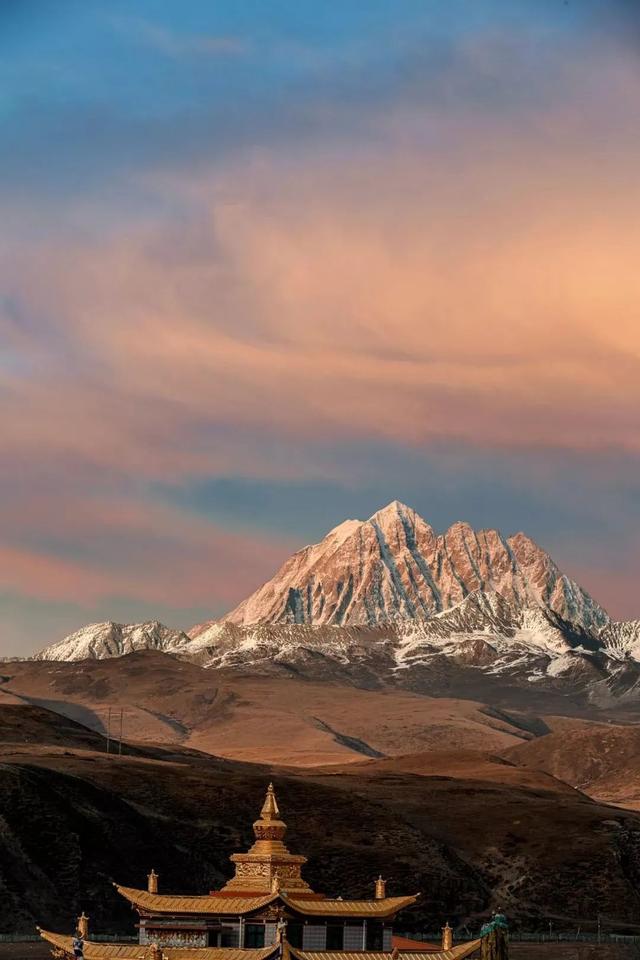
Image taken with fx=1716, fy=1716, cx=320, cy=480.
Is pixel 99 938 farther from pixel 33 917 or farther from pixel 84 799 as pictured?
pixel 84 799

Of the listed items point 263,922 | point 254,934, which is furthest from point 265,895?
point 254,934

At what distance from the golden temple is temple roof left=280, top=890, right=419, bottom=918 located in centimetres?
4

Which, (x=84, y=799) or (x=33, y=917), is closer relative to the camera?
(x=33, y=917)

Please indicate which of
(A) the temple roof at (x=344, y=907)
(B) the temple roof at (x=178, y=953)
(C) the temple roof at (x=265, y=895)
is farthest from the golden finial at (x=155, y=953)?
(A) the temple roof at (x=344, y=907)

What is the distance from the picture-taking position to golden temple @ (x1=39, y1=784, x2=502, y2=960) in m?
68.8

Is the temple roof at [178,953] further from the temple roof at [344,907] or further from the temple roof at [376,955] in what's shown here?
the temple roof at [344,907]

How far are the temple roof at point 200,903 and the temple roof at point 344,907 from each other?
1.18 m

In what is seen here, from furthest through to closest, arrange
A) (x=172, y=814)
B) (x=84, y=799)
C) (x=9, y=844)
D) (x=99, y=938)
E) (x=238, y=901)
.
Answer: (x=172, y=814) → (x=84, y=799) → (x=9, y=844) → (x=99, y=938) → (x=238, y=901)

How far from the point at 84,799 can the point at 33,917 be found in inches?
1400

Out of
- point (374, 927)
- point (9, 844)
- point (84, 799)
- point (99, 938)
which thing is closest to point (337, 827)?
point (84, 799)

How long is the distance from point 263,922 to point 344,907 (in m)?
3.89

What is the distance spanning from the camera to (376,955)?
69.9 meters

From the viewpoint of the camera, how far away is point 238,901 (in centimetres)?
6969

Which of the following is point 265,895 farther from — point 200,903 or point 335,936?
point 335,936
